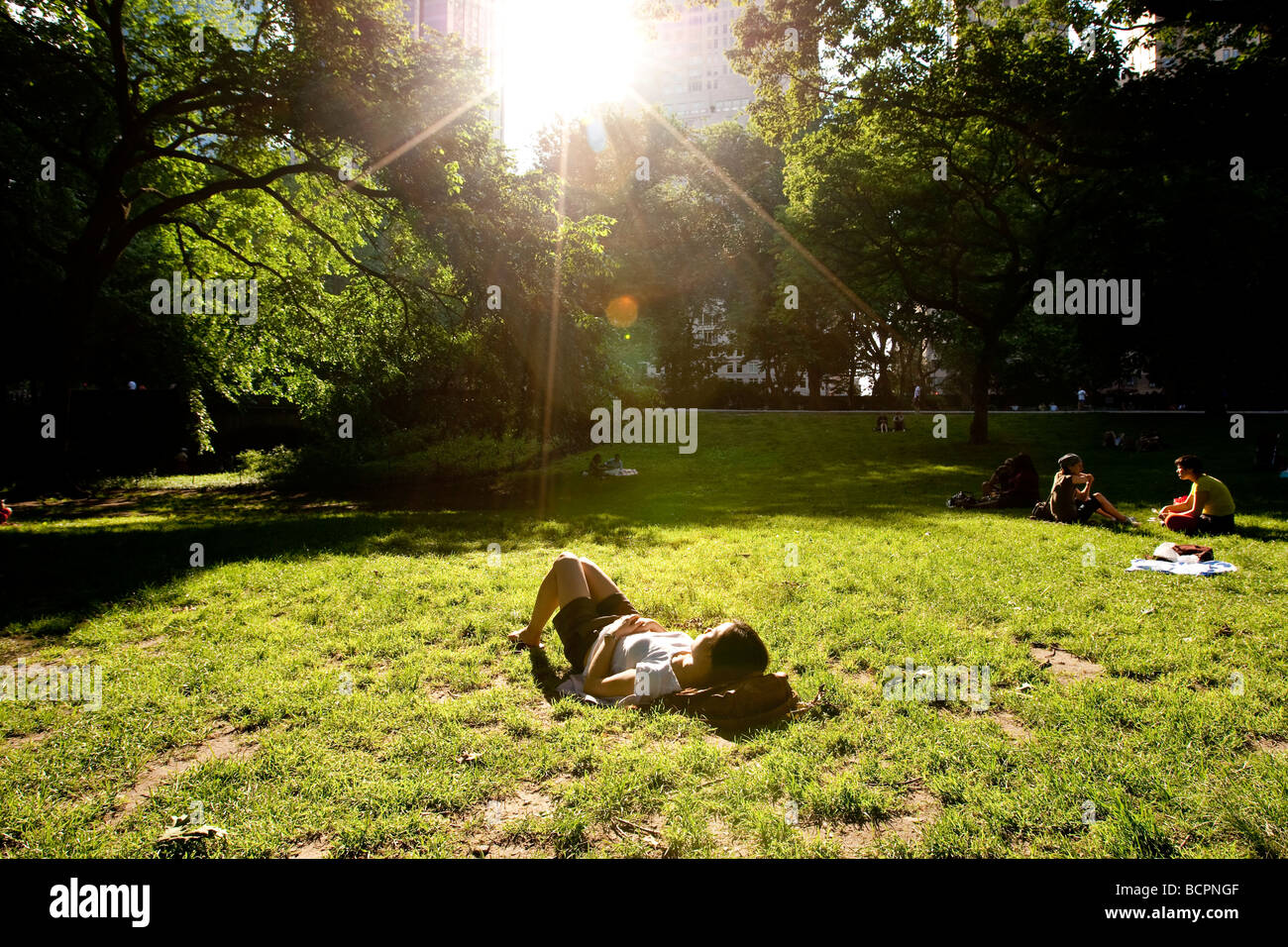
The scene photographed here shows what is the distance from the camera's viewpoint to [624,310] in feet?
152

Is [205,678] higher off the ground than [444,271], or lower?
lower

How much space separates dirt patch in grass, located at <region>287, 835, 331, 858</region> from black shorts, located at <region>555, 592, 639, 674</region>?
223 centimetres

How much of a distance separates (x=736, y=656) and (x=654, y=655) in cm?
65

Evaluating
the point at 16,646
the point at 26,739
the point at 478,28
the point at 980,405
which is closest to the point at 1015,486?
the point at 26,739

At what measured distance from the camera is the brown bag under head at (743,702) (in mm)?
4328

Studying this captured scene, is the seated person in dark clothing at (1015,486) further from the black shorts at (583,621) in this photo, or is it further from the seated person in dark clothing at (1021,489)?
the black shorts at (583,621)

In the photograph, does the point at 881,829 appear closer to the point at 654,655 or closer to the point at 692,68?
the point at 654,655

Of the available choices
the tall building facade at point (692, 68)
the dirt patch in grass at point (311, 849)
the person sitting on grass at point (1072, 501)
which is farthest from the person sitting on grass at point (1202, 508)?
the tall building facade at point (692, 68)

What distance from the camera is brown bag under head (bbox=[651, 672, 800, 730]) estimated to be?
433 centimetres

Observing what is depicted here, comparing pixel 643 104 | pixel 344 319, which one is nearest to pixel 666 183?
pixel 643 104
